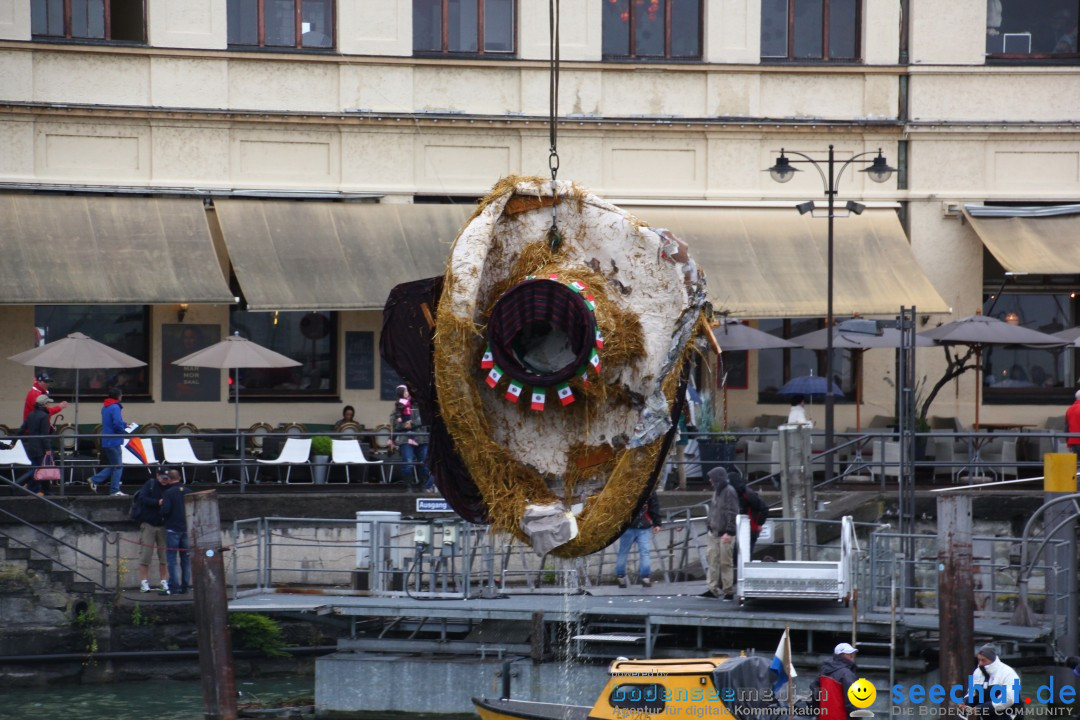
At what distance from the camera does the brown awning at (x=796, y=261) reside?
27016 mm

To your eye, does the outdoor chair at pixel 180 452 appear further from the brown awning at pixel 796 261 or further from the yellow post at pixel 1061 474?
the yellow post at pixel 1061 474

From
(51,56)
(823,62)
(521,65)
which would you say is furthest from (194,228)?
(823,62)

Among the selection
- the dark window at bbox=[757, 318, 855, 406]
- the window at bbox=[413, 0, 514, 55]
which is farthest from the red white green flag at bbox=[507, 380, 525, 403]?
the dark window at bbox=[757, 318, 855, 406]

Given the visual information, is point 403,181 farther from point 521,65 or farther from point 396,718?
point 396,718

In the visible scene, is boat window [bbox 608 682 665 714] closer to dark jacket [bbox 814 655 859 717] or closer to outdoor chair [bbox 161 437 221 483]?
dark jacket [bbox 814 655 859 717]

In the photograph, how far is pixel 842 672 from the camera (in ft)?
52.2

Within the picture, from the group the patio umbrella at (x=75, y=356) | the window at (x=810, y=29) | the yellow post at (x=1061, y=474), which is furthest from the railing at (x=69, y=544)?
the window at (x=810, y=29)

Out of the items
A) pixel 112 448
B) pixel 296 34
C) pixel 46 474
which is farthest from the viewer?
pixel 296 34

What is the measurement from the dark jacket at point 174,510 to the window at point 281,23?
28.8 feet

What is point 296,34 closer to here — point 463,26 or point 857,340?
point 463,26

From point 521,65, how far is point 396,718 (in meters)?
12.2

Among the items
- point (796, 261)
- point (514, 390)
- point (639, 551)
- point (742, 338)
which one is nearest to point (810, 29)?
point (796, 261)

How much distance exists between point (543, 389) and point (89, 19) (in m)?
19.1

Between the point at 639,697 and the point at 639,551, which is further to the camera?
the point at 639,551
